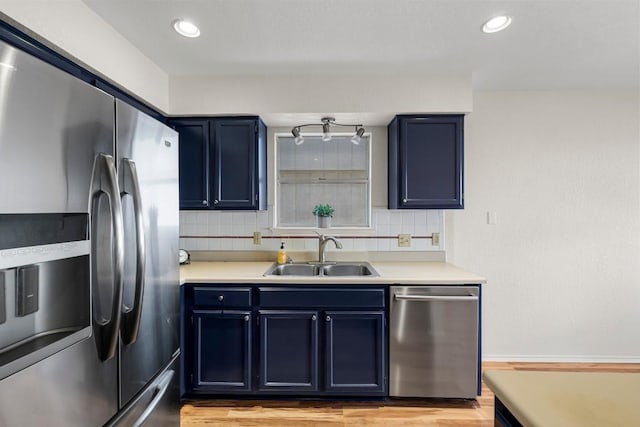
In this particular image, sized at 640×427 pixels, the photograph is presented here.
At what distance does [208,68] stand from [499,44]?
1937 millimetres

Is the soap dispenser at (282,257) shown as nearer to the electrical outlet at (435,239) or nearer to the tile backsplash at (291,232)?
the tile backsplash at (291,232)

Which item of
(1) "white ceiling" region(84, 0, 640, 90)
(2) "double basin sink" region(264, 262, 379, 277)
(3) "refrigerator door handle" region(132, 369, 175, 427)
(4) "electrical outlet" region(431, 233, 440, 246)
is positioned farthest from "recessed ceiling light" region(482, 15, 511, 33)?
(3) "refrigerator door handle" region(132, 369, 175, 427)

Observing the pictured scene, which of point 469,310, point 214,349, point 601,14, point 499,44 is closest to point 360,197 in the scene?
point 469,310

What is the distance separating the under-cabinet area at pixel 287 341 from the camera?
7.14ft

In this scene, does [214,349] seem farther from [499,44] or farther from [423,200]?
[499,44]

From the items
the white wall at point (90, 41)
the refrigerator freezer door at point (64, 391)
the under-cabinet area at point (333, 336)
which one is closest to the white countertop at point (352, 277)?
the under-cabinet area at point (333, 336)

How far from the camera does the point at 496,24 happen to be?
182 cm

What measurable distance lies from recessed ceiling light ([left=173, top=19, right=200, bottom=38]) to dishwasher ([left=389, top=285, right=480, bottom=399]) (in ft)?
6.42

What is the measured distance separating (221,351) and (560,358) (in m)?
2.81

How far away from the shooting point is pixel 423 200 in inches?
98.7

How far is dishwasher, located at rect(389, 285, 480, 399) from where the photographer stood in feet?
7.02

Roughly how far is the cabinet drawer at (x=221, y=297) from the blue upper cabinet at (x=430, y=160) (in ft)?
4.42

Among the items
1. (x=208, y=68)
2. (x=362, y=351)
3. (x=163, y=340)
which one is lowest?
(x=362, y=351)

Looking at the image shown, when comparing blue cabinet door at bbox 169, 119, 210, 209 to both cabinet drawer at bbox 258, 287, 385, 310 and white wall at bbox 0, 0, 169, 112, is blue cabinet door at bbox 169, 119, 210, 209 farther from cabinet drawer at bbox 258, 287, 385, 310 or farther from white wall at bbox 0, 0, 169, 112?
cabinet drawer at bbox 258, 287, 385, 310
